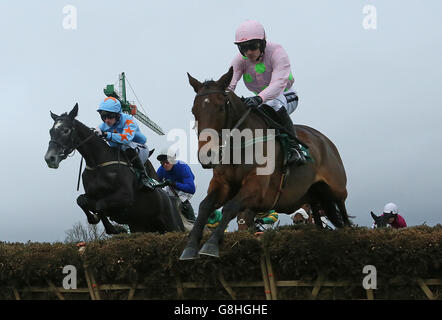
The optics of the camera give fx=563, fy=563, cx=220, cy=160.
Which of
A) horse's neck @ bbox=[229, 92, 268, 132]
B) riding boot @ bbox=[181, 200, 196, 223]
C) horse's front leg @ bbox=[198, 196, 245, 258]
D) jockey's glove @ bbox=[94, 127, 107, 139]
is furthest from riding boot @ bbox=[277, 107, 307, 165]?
riding boot @ bbox=[181, 200, 196, 223]

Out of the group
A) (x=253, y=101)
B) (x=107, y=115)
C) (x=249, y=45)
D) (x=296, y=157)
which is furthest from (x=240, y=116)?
(x=107, y=115)

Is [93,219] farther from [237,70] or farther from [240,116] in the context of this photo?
[240,116]

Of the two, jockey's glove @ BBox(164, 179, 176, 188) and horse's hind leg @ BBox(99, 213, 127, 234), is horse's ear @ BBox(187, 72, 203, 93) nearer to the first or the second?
horse's hind leg @ BBox(99, 213, 127, 234)

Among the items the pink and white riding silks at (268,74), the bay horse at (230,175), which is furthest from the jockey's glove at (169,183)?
the bay horse at (230,175)

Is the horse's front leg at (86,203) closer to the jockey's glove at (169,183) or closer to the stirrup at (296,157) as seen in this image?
the jockey's glove at (169,183)

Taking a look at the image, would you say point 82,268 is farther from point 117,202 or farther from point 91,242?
point 117,202

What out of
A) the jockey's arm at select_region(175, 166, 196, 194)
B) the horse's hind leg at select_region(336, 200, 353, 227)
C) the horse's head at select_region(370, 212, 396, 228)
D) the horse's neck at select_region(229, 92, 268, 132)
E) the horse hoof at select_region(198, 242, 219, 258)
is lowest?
the horse's head at select_region(370, 212, 396, 228)

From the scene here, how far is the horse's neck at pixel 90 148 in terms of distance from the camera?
8930 millimetres

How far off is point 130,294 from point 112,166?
3.42 meters

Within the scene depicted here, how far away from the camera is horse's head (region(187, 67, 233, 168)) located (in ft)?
16.0

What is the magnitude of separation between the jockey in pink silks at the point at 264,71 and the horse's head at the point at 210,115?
1.73 feet

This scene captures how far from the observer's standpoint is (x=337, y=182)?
7.04 meters

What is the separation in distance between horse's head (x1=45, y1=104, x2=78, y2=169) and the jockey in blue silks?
457 millimetres
